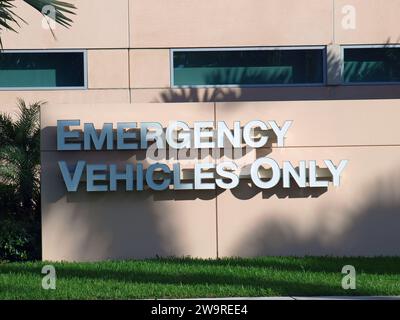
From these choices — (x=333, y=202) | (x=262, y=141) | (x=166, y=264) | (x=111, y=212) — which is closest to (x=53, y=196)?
(x=111, y=212)

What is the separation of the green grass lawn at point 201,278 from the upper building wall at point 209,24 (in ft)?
19.2

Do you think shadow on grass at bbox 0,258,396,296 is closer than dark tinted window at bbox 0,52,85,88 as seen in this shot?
Yes

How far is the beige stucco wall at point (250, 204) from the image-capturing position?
53.1ft

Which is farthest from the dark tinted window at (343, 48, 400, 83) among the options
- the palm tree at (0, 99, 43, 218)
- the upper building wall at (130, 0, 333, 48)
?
the palm tree at (0, 99, 43, 218)

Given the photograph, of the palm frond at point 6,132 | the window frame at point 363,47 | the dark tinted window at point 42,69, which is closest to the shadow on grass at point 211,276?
the palm frond at point 6,132

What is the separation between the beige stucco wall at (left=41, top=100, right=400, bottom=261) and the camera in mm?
16172

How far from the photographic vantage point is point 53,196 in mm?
16141

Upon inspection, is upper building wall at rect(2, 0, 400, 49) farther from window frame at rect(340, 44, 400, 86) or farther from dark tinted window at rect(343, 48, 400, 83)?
dark tinted window at rect(343, 48, 400, 83)

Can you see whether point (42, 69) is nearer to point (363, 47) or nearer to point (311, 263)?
point (363, 47)

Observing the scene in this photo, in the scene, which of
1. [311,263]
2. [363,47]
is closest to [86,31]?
[363,47]

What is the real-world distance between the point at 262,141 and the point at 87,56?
5419mm

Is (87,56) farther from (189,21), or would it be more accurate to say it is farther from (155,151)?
(155,151)

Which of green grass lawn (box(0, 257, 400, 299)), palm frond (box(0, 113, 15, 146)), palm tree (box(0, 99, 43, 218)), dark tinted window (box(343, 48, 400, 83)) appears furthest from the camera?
dark tinted window (box(343, 48, 400, 83))

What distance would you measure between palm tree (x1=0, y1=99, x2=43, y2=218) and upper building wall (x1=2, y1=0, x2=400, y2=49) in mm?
2802
